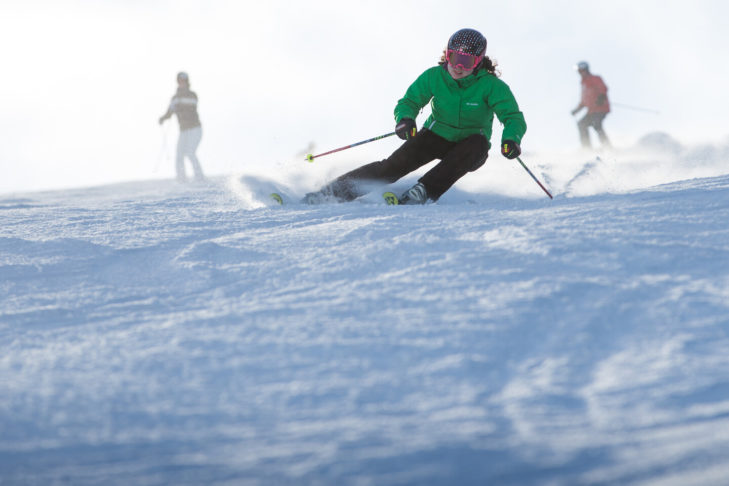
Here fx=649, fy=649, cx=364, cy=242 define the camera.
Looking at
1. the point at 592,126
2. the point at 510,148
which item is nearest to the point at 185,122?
the point at 592,126

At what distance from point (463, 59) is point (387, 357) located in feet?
8.42

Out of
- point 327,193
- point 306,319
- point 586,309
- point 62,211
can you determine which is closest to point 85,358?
point 306,319

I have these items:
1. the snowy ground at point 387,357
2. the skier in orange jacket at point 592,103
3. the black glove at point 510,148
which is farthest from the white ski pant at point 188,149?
the snowy ground at point 387,357

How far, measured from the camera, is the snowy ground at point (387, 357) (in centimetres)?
126

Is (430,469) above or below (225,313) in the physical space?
below

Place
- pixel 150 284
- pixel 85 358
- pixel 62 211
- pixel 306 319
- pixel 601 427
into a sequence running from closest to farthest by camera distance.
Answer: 1. pixel 601 427
2. pixel 85 358
3. pixel 306 319
4. pixel 150 284
5. pixel 62 211

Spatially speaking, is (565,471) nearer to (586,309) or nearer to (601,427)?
(601,427)

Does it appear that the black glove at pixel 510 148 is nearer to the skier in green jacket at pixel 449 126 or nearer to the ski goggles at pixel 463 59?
the skier in green jacket at pixel 449 126

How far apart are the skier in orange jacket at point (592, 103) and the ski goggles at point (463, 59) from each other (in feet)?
22.6

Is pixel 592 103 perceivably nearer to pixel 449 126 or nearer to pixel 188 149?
pixel 188 149

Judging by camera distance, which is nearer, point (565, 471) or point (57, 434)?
point (565, 471)

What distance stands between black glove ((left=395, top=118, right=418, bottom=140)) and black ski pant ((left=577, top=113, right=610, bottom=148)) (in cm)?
707

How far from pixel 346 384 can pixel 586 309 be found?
2.35ft

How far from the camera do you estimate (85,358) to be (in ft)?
5.42
